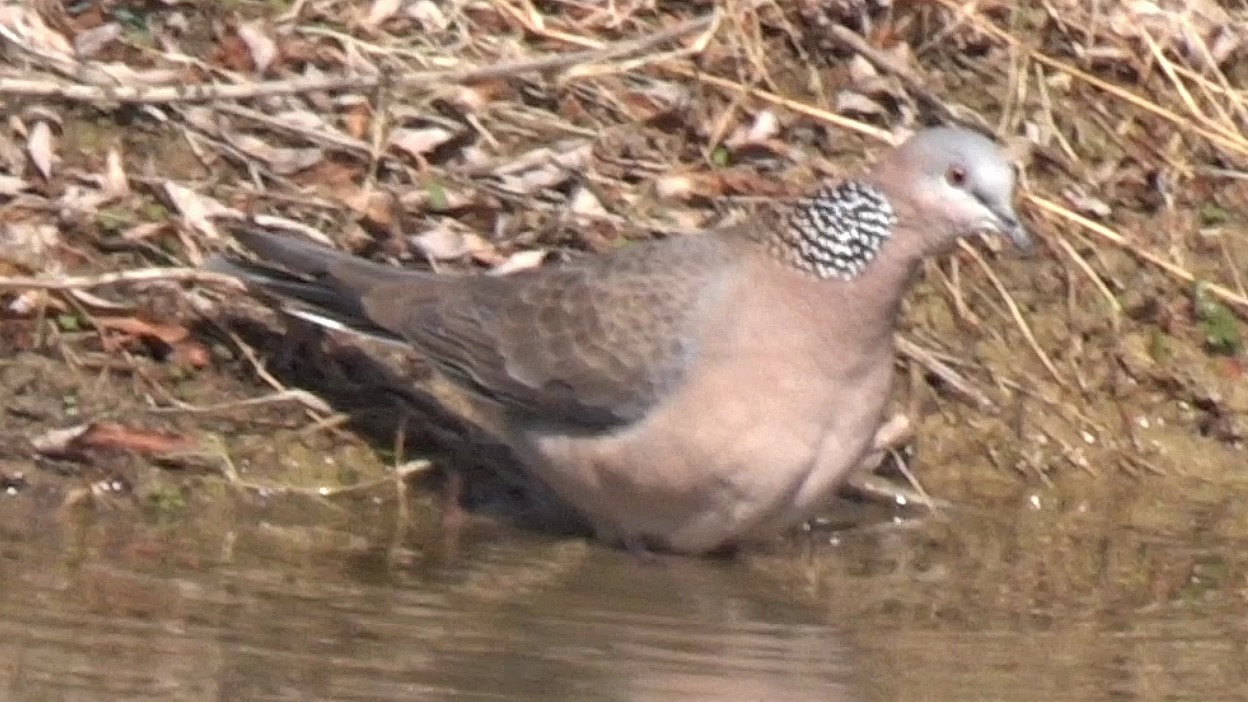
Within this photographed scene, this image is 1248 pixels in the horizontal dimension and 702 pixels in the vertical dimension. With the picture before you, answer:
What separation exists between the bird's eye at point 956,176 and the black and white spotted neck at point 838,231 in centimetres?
15

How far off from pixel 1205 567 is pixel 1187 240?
1729 millimetres

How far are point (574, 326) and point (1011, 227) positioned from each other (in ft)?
3.44

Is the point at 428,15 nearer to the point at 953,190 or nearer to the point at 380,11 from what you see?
the point at 380,11

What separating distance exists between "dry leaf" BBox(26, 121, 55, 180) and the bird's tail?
23.2 inches

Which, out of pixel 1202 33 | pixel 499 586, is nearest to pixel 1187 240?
pixel 1202 33

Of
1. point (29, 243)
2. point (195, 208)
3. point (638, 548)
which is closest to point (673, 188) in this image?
point (195, 208)

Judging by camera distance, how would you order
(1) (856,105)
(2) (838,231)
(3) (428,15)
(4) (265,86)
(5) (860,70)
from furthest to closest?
(5) (860,70)
(1) (856,105)
(3) (428,15)
(4) (265,86)
(2) (838,231)

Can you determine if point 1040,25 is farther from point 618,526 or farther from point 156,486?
point 156,486

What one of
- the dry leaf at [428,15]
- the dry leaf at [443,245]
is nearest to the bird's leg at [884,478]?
the dry leaf at [443,245]

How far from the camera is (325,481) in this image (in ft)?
21.5

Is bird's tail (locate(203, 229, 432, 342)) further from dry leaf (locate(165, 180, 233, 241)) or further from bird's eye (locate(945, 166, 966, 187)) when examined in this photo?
bird's eye (locate(945, 166, 966, 187))

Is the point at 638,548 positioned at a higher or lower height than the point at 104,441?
lower

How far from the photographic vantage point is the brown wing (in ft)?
20.4

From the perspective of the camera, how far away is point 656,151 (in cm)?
766
